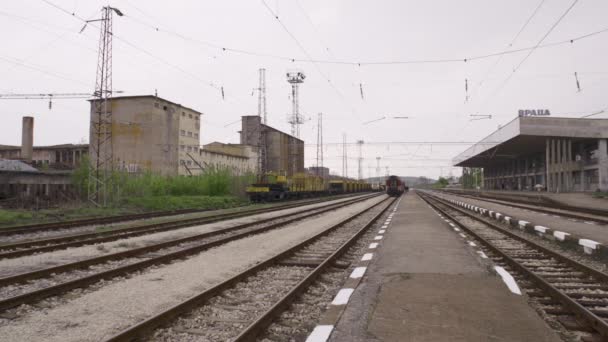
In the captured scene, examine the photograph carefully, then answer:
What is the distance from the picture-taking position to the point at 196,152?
207ft

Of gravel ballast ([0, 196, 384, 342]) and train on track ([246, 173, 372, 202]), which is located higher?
train on track ([246, 173, 372, 202])

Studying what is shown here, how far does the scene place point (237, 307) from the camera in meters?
5.44

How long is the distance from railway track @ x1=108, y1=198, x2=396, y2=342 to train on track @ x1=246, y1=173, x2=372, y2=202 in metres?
28.4

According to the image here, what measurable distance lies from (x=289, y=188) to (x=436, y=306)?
37636 millimetres

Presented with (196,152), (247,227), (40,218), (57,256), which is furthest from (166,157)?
(57,256)

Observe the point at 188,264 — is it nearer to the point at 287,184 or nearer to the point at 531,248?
the point at 531,248

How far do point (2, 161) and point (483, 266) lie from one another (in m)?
38.8

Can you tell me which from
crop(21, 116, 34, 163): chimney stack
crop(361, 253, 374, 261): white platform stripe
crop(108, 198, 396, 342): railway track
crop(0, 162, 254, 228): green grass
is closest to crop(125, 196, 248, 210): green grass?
crop(0, 162, 254, 228): green grass

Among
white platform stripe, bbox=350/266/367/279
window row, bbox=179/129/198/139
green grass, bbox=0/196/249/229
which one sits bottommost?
white platform stripe, bbox=350/266/367/279

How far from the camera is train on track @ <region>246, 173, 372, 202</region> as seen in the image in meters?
37.2

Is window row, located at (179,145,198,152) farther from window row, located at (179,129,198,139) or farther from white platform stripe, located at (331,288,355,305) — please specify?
white platform stripe, located at (331,288,355,305)

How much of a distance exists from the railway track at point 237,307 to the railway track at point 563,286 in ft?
9.91

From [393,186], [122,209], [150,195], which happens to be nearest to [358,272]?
[122,209]

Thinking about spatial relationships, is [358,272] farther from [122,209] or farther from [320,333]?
[122,209]
